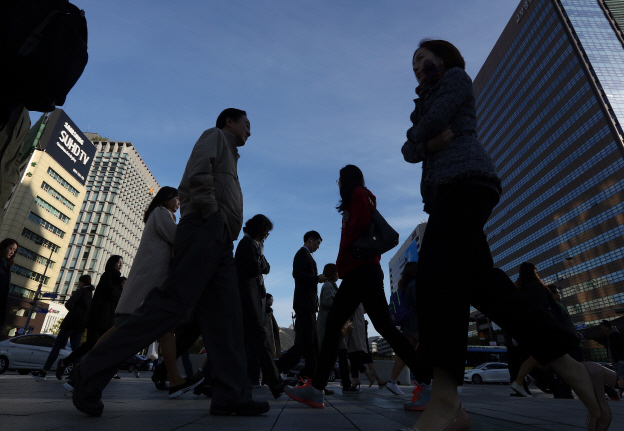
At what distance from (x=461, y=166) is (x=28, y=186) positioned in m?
68.2

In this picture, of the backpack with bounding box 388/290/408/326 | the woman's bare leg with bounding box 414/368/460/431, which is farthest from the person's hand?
the backpack with bounding box 388/290/408/326

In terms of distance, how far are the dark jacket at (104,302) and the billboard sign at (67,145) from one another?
60.4 m

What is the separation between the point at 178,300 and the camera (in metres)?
2.05

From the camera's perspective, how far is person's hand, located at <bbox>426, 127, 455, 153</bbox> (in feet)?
5.66


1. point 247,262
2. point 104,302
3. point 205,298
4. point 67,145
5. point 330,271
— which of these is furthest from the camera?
point 67,145

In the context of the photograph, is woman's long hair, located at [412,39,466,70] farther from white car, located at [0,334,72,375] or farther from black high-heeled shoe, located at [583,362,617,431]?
white car, located at [0,334,72,375]

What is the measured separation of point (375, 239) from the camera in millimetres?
2879

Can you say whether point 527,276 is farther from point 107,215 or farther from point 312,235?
point 107,215

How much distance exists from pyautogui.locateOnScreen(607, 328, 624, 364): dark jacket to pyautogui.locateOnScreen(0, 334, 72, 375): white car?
1362 centimetres

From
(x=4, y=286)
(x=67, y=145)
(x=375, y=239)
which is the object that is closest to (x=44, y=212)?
(x=67, y=145)

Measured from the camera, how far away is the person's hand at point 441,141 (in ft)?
5.66

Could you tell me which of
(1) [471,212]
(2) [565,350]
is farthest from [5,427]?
(2) [565,350]

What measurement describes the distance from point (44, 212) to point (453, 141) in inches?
2778

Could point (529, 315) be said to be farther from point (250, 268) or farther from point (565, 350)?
point (250, 268)
